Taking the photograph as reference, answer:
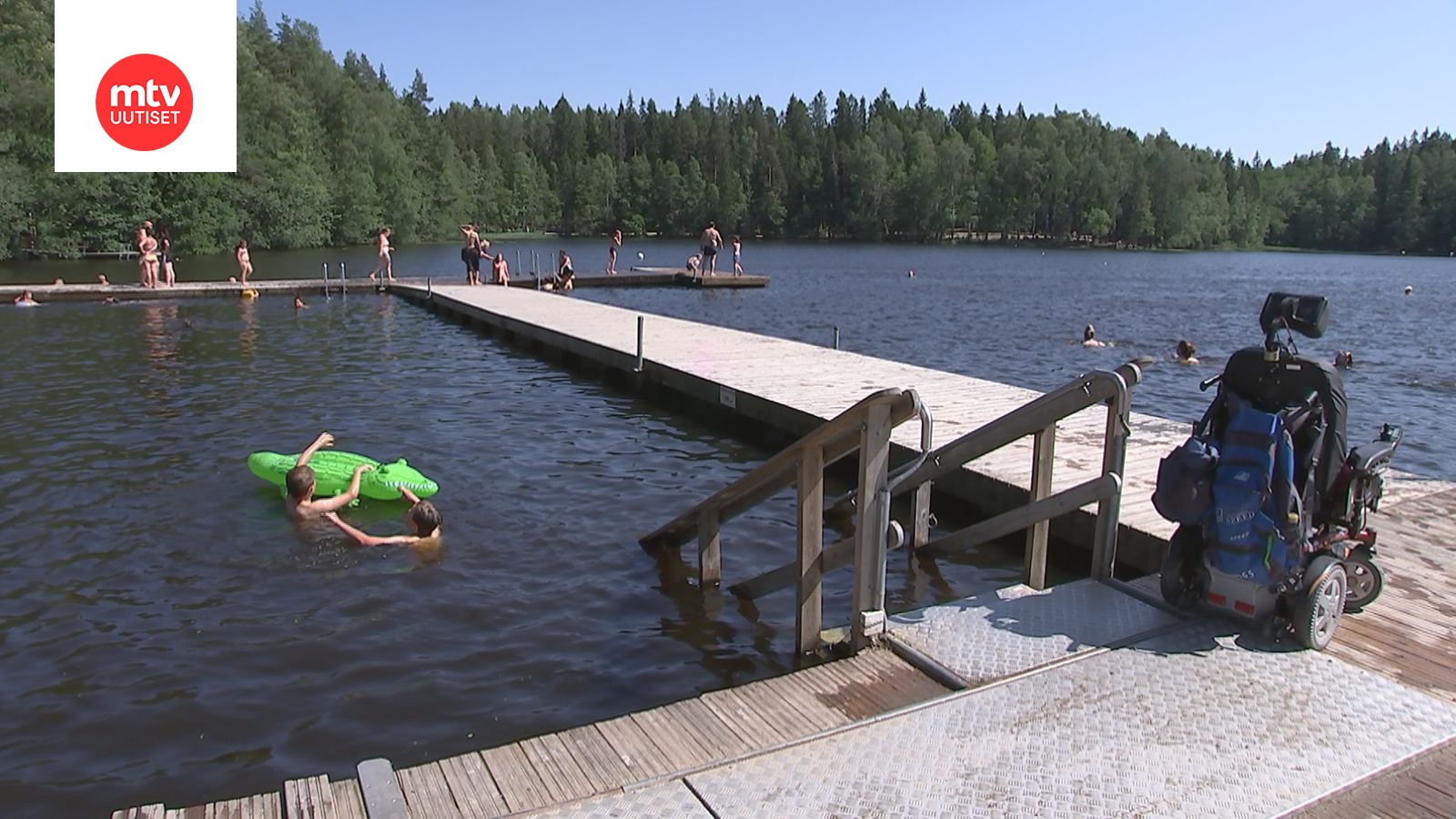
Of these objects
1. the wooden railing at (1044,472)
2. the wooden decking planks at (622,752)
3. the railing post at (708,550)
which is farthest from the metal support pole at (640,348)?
the wooden decking planks at (622,752)

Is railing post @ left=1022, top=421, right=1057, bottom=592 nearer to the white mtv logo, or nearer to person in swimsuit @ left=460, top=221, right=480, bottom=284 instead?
the white mtv logo

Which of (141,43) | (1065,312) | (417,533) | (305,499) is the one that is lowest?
(417,533)

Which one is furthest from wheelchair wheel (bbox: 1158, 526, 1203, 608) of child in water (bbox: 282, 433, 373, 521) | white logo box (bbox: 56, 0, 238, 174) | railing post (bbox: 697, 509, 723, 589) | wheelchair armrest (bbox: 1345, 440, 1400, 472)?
white logo box (bbox: 56, 0, 238, 174)

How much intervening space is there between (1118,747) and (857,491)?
71.6 inches

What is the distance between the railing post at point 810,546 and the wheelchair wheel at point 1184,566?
1786 mm

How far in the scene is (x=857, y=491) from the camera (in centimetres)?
521

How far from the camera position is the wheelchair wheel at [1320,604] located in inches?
182

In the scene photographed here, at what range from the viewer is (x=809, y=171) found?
393 feet

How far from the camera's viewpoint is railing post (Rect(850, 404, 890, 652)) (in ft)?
16.0

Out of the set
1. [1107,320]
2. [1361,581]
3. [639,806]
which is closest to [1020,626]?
[1361,581]

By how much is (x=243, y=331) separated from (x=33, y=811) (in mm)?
19678

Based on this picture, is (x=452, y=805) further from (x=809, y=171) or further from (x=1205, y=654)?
(x=809, y=171)

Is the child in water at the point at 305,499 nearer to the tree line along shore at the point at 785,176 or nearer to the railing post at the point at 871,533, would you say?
the railing post at the point at 871,533

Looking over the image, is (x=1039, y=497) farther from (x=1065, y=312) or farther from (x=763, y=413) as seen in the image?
(x=1065, y=312)
